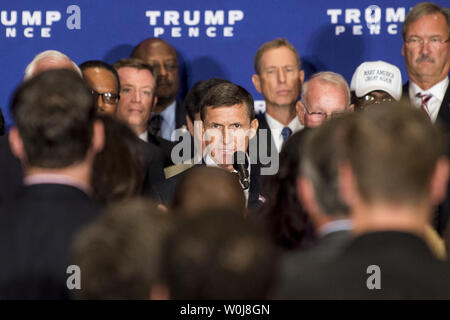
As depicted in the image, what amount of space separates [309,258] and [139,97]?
318cm

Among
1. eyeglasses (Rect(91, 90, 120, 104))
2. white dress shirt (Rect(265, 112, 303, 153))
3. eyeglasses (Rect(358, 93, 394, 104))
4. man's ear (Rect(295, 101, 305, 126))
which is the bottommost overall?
white dress shirt (Rect(265, 112, 303, 153))

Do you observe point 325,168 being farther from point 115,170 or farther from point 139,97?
point 139,97

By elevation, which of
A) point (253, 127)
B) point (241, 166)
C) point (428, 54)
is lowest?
point (241, 166)

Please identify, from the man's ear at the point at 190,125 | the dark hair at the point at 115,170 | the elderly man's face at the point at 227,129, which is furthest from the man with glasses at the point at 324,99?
the dark hair at the point at 115,170

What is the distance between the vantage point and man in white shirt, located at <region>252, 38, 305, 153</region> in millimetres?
4938

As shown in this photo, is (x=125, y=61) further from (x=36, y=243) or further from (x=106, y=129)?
(x=36, y=243)

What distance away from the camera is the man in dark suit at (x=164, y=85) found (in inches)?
207

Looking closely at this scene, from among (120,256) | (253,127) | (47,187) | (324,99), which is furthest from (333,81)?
(120,256)

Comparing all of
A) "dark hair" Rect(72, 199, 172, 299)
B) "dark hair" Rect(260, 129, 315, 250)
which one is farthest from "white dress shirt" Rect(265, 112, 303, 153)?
"dark hair" Rect(72, 199, 172, 299)

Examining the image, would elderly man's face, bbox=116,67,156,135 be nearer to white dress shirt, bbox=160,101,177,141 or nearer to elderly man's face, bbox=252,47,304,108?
white dress shirt, bbox=160,101,177,141

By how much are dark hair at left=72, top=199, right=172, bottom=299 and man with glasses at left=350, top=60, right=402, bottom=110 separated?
3140 mm

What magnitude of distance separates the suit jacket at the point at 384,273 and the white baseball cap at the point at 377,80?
9.94 ft

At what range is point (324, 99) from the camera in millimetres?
4418

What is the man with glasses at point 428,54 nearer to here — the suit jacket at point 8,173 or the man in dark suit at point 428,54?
the man in dark suit at point 428,54
